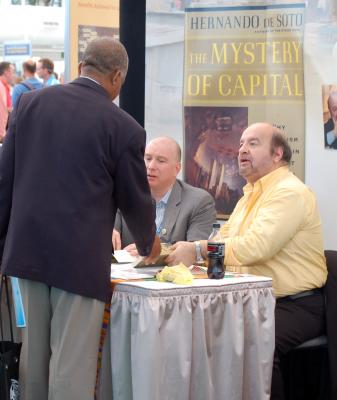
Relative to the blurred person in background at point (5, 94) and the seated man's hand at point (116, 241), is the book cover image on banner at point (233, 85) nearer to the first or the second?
the seated man's hand at point (116, 241)

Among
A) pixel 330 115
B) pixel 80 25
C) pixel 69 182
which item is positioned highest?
pixel 80 25

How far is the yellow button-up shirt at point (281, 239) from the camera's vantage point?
12.5 feet

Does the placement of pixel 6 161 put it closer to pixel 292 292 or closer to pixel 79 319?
pixel 79 319

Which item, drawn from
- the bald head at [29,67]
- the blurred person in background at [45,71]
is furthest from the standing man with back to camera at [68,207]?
the blurred person in background at [45,71]

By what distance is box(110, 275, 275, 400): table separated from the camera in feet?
10.4

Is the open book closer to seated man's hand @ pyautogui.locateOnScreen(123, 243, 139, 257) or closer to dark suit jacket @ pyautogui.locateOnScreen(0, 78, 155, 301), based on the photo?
seated man's hand @ pyautogui.locateOnScreen(123, 243, 139, 257)

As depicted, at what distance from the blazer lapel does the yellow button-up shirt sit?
0.41m

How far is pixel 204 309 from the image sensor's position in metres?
3.31

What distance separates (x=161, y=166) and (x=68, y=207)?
1.39 metres

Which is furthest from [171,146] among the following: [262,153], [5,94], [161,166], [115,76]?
[5,94]

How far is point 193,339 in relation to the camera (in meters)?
3.29

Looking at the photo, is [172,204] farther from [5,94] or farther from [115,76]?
[5,94]

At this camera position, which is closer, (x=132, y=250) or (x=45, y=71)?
(x=132, y=250)

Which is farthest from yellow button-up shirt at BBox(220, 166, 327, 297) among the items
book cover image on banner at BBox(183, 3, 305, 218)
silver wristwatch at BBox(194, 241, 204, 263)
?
book cover image on banner at BBox(183, 3, 305, 218)
